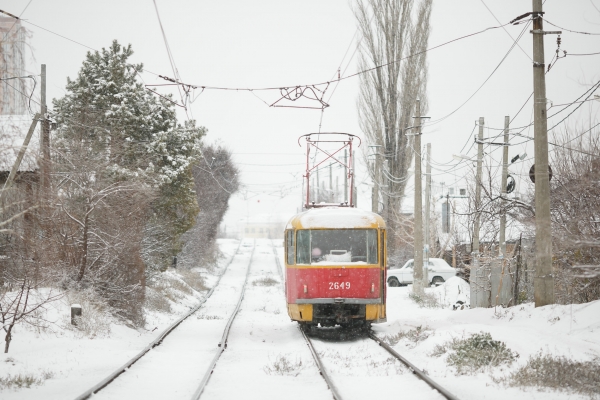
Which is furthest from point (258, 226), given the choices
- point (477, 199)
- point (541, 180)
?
point (541, 180)

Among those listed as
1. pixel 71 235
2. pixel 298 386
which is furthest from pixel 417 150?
pixel 298 386

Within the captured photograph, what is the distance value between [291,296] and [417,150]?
1210cm

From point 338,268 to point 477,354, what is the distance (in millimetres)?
4759

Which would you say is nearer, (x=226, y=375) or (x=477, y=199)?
(x=226, y=375)

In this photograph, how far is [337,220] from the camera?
1498 centimetres

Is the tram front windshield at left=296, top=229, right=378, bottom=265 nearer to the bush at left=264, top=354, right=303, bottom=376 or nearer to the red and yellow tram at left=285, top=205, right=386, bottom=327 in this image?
the red and yellow tram at left=285, top=205, right=386, bottom=327

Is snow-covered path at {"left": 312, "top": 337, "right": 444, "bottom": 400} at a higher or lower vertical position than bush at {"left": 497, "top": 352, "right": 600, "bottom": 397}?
lower

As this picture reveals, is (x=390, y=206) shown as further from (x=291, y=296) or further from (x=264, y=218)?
(x=264, y=218)

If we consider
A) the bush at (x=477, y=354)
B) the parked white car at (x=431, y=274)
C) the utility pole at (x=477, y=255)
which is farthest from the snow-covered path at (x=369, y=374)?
the parked white car at (x=431, y=274)

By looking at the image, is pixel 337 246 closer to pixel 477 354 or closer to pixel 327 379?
pixel 477 354

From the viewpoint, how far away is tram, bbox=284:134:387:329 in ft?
47.4

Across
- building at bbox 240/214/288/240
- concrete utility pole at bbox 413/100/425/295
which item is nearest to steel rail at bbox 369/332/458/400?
concrete utility pole at bbox 413/100/425/295

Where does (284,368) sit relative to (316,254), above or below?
below

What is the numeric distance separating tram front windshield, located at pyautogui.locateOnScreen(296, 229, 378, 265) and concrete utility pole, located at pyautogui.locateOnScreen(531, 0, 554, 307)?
3.45 metres
